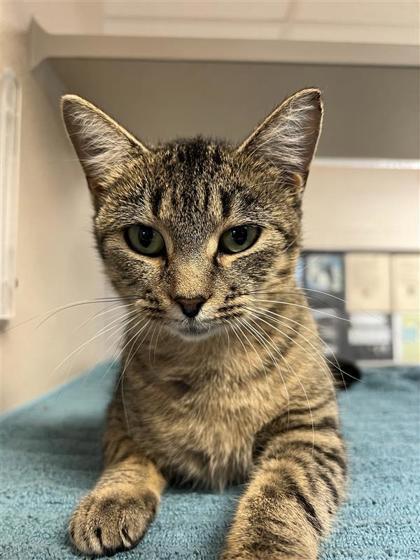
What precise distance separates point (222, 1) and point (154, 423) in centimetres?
117

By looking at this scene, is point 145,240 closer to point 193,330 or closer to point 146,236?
point 146,236

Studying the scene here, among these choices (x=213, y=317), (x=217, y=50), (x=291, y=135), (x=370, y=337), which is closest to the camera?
(x=213, y=317)

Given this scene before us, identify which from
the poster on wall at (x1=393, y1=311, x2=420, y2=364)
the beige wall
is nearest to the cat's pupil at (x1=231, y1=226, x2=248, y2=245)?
the beige wall

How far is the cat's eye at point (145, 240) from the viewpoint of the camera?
2.83 feet

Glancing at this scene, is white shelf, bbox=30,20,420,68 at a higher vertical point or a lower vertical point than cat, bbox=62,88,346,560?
higher

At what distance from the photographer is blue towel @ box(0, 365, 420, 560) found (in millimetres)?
658

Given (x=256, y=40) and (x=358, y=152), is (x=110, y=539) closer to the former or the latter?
(x=256, y=40)

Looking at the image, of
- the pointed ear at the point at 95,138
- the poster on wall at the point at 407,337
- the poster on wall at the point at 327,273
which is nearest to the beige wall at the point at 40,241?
the pointed ear at the point at 95,138

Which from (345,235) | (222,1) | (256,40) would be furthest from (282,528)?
(345,235)

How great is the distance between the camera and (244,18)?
149cm

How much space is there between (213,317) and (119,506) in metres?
0.30

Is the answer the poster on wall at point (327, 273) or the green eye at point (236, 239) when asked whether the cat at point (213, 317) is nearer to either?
the green eye at point (236, 239)

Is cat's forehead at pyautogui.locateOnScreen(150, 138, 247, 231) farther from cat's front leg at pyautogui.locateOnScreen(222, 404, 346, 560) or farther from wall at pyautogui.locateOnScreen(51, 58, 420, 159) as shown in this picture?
wall at pyautogui.locateOnScreen(51, 58, 420, 159)

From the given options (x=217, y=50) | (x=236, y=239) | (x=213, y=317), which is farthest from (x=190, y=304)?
(x=217, y=50)
